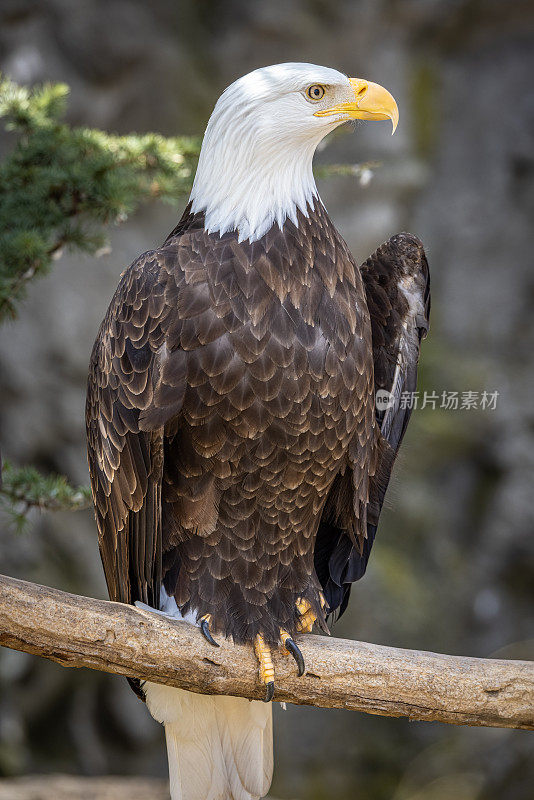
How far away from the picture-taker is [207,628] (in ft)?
7.77

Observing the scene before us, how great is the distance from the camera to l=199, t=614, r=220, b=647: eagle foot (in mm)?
2328

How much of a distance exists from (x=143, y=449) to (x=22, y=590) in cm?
46

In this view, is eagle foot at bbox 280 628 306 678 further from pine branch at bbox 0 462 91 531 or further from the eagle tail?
pine branch at bbox 0 462 91 531

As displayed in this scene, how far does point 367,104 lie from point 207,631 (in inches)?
56.9

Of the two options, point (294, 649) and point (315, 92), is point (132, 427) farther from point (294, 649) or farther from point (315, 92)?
point (315, 92)

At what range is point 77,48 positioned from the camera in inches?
196

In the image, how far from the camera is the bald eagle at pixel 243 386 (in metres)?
2.26

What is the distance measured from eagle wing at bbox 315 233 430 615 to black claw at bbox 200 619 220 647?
0.54 meters

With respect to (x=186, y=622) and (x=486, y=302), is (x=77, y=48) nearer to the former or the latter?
(x=486, y=302)

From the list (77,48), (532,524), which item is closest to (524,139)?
(532,524)

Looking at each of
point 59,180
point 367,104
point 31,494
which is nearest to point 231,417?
point 31,494

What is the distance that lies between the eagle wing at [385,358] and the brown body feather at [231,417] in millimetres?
164

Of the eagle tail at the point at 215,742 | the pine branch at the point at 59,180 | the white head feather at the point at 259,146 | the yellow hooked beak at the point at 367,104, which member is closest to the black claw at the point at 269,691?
the eagle tail at the point at 215,742

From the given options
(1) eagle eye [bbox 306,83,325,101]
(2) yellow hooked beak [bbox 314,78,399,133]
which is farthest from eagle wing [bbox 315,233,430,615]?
(1) eagle eye [bbox 306,83,325,101]
